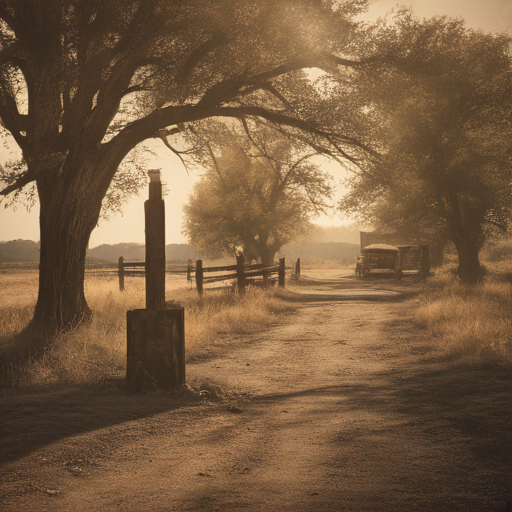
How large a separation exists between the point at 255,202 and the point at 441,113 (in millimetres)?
14173

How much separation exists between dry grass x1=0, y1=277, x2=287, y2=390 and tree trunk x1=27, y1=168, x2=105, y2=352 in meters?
0.59

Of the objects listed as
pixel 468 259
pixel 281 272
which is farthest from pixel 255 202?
pixel 468 259

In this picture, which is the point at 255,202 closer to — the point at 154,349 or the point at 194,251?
the point at 154,349

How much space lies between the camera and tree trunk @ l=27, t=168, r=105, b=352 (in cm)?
997

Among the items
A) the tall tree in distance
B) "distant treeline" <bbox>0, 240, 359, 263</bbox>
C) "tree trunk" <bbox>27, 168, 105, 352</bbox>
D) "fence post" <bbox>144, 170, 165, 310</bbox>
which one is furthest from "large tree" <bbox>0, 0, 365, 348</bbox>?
"distant treeline" <bbox>0, 240, 359, 263</bbox>

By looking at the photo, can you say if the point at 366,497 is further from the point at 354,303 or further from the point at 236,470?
the point at 354,303

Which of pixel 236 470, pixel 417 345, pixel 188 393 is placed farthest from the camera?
pixel 417 345

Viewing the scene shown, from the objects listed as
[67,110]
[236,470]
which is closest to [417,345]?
[236,470]

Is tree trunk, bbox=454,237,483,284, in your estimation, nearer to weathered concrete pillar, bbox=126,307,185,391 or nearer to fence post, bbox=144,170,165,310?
fence post, bbox=144,170,165,310

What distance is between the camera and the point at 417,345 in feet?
30.8

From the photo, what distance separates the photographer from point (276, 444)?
14.7ft

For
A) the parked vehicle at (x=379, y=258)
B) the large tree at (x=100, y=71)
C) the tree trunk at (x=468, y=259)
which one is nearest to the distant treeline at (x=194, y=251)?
the parked vehicle at (x=379, y=258)

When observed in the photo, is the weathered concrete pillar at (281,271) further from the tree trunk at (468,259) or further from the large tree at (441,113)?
the tree trunk at (468,259)

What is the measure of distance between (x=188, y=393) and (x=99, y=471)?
2206mm
